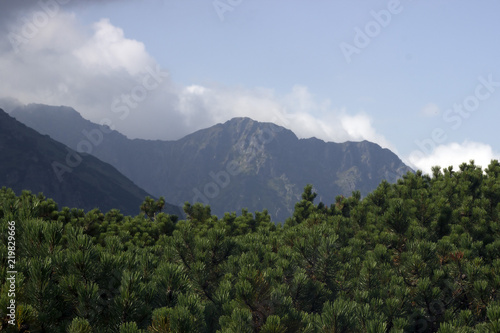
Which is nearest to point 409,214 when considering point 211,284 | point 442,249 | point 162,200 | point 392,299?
point 442,249

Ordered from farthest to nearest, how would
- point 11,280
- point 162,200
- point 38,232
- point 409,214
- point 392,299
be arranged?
point 162,200 < point 409,214 < point 392,299 < point 38,232 < point 11,280

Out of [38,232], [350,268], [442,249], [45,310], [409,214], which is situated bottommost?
[45,310]

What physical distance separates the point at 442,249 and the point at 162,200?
1908cm

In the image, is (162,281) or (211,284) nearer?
(162,281)

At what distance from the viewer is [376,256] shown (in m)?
10.1

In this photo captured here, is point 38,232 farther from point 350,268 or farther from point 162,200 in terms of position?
point 162,200

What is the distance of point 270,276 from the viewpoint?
23.8 feet

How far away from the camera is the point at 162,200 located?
24703 millimetres

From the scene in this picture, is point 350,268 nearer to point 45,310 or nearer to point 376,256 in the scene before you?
point 376,256

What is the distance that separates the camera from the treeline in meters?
4.73

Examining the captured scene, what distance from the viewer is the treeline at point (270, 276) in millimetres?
4727

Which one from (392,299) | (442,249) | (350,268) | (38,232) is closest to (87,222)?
(38,232)

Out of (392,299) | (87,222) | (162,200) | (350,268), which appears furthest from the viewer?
(162,200)

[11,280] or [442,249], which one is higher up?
[442,249]
